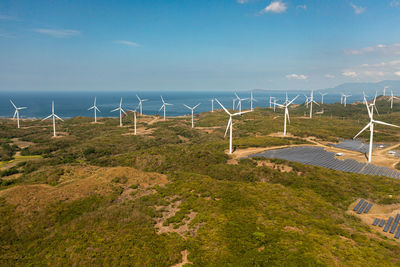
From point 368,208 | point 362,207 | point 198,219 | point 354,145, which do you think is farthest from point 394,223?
point 354,145

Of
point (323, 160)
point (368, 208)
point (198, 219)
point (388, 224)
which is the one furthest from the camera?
point (323, 160)

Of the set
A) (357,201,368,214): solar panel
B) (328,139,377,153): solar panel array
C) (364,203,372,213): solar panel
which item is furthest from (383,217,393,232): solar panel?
(328,139,377,153): solar panel array

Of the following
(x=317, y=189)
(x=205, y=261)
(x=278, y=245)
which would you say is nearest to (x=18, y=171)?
(x=205, y=261)

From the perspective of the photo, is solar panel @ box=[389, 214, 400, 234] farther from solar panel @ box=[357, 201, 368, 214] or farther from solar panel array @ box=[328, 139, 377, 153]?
solar panel array @ box=[328, 139, 377, 153]

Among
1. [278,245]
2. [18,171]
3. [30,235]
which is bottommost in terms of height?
[18,171]

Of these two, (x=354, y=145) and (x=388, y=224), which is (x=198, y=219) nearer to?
(x=388, y=224)

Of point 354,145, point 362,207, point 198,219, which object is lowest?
point 362,207

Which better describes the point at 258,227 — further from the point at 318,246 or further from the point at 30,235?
the point at 30,235

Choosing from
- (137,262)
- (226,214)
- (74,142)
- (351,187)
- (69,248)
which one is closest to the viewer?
(137,262)

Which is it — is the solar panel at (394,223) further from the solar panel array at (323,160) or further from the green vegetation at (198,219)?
the solar panel array at (323,160)
